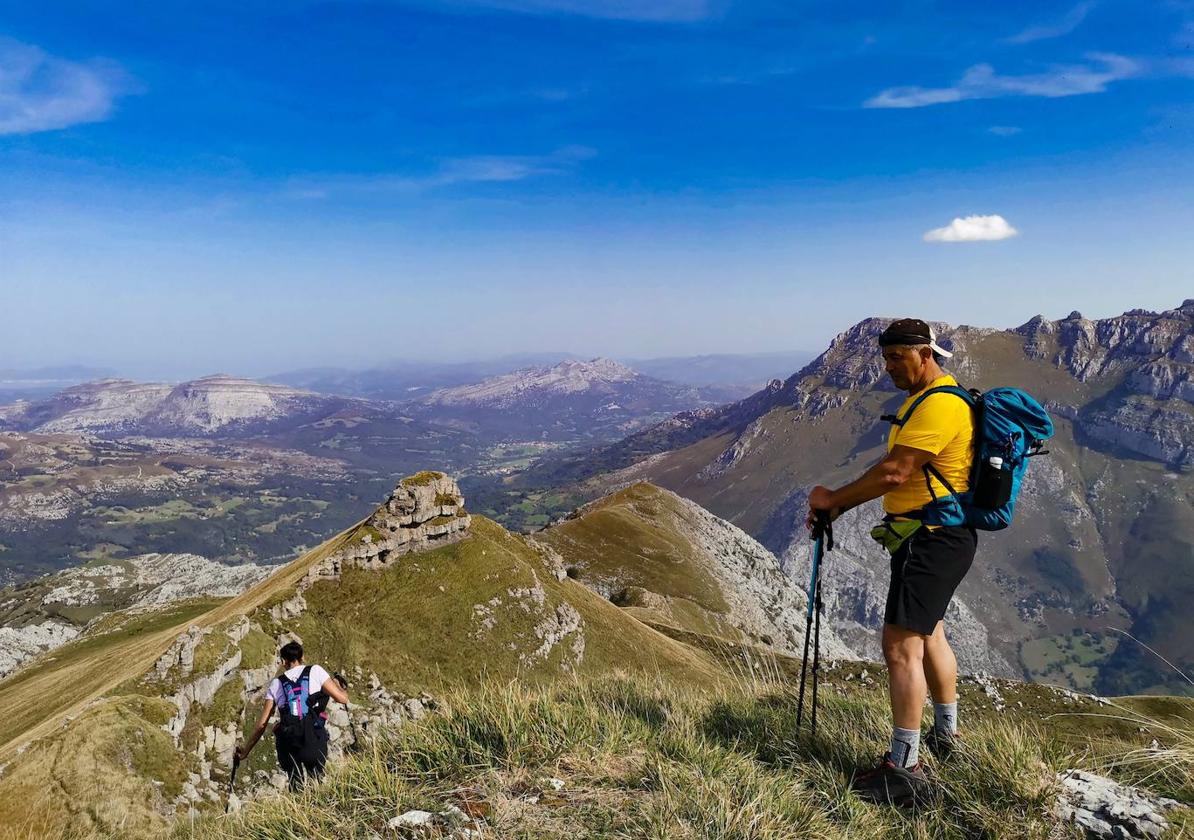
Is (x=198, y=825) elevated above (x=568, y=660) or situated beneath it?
elevated above

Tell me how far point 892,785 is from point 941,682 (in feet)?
4.72

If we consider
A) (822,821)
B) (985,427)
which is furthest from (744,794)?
(985,427)

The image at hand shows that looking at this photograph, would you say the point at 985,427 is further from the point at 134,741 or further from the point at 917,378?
the point at 134,741

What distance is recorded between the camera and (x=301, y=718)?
1159cm

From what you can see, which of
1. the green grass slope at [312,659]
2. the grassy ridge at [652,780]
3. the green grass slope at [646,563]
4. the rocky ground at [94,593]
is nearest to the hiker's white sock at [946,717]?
the grassy ridge at [652,780]

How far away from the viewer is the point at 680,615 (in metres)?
97.8

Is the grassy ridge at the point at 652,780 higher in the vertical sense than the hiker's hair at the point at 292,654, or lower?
higher

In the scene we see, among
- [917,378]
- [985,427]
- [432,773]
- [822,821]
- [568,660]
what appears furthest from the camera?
[568,660]

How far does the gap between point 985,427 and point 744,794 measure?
4.55m

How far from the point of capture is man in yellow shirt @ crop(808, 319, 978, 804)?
6.33 m

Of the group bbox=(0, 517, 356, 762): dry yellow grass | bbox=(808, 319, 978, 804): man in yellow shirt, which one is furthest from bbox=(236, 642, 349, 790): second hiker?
bbox=(0, 517, 356, 762): dry yellow grass

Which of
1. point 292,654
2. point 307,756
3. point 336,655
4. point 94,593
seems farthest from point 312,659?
point 94,593

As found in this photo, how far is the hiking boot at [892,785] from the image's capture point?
227 inches

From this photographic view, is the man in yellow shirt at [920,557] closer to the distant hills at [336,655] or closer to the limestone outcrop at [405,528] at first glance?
the distant hills at [336,655]
